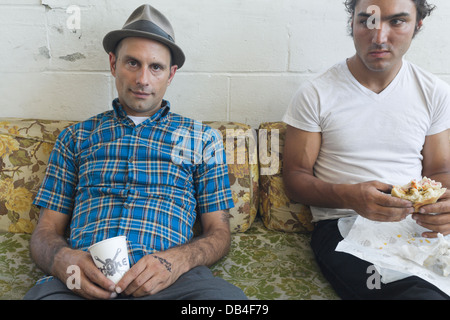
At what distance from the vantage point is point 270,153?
5.66ft

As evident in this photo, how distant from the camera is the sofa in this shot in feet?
4.76

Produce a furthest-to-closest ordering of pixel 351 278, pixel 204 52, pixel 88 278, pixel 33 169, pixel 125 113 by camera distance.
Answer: pixel 204 52 < pixel 33 169 < pixel 125 113 < pixel 351 278 < pixel 88 278

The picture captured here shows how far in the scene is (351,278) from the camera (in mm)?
1237

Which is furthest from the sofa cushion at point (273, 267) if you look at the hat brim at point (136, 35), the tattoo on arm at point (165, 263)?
the hat brim at point (136, 35)

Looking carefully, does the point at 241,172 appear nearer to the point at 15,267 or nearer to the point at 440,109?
the point at 440,109

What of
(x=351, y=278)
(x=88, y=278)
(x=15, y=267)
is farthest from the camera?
(x=15, y=267)

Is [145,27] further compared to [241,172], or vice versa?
[241,172]

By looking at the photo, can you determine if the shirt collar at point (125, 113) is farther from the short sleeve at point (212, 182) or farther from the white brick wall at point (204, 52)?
the white brick wall at point (204, 52)

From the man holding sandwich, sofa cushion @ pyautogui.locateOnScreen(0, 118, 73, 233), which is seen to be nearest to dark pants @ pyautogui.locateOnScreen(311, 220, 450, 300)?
the man holding sandwich

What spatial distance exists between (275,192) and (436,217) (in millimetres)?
634

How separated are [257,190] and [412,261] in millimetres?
718

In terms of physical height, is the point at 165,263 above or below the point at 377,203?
below

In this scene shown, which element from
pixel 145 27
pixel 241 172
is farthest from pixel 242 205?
pixel 145 27
